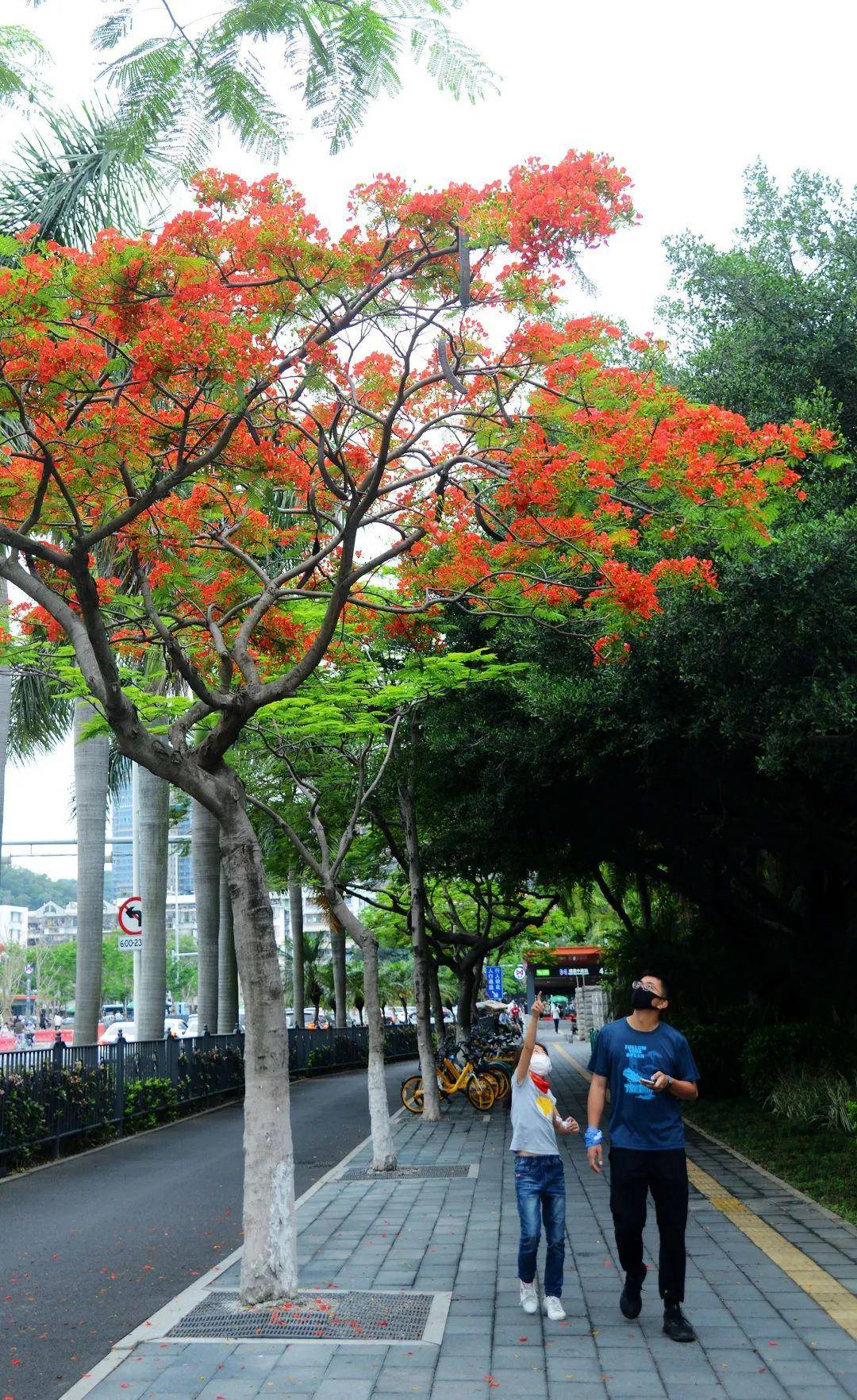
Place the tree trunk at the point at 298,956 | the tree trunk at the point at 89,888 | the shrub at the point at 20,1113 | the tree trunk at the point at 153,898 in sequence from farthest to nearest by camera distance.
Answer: the tree trunk at the point at 298,956, the tree trunk at the point at 153,898, the tree trunk at the point at 89,888, the shrub at the point at 20,1113

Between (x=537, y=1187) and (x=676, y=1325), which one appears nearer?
(x=676, y=1325)

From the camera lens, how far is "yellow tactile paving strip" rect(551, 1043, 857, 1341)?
6.51m

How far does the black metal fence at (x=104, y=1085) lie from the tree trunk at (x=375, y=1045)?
12.9 ft

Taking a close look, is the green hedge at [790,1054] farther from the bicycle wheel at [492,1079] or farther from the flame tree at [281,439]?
the flame tree at [281,439]

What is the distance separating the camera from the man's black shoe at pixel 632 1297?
6387 mm

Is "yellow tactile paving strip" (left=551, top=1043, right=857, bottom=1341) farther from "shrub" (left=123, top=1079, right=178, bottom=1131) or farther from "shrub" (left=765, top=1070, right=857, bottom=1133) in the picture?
"shrub" (left=123, top=1079, right=178, bottom=1131)

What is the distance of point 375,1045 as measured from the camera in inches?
517

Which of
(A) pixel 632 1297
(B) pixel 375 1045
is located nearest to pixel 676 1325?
(A) pixel 632 1297

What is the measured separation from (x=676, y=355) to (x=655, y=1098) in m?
10.6

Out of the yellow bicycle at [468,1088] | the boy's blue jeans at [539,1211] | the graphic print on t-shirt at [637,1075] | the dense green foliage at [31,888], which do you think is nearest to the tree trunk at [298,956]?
the yellow bicycle at [468,1088]

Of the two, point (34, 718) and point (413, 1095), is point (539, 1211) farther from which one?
point (34, 718)

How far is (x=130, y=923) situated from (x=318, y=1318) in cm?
1237

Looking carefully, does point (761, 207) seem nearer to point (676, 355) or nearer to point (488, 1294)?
point (676, 355)

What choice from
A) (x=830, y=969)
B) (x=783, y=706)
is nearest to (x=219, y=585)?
(x=783, y=706)
